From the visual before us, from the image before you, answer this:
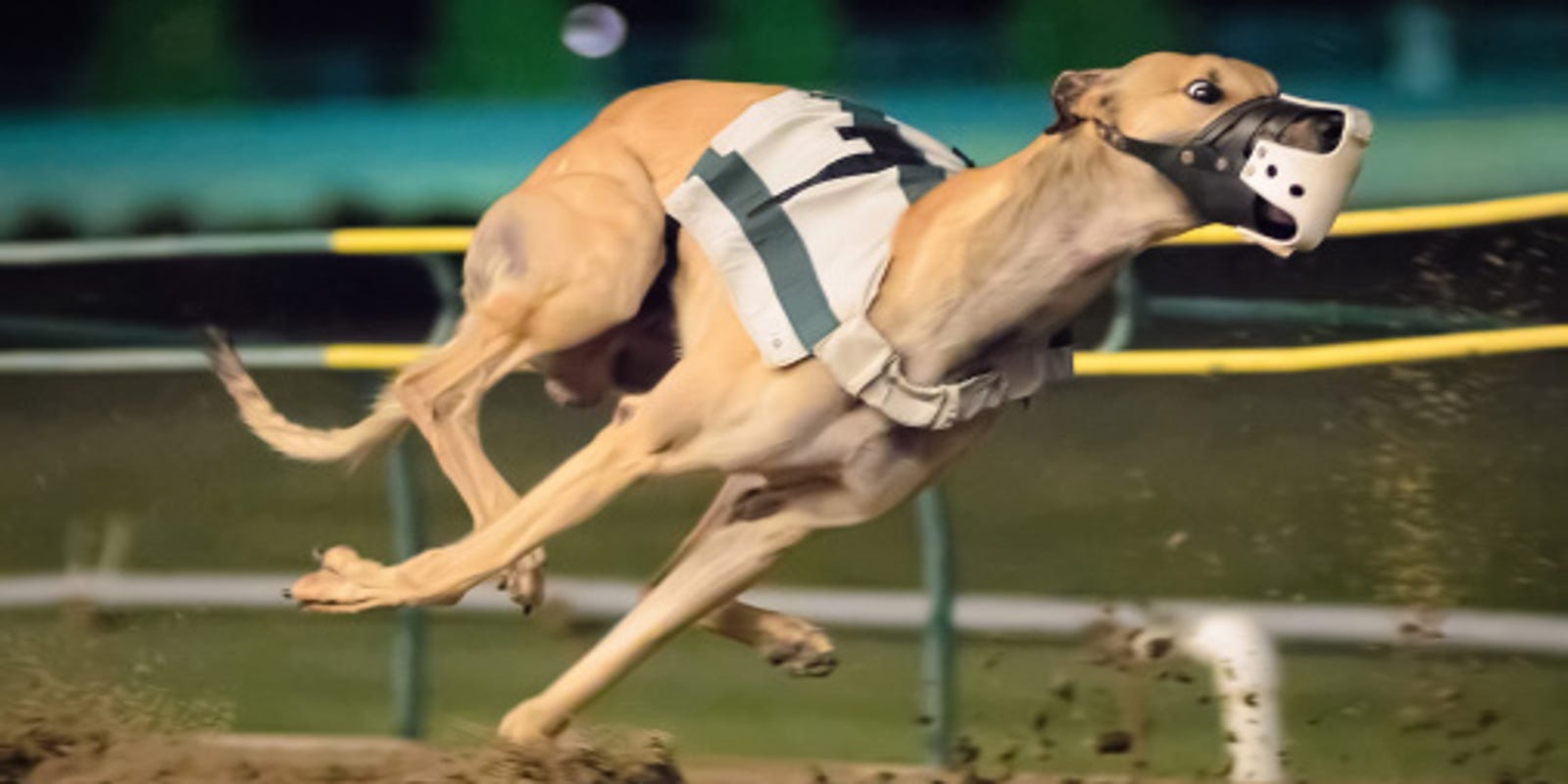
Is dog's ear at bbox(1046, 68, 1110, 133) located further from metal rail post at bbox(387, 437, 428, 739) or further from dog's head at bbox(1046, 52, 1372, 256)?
metal rail post at bbox(387, 437, 428, 739)

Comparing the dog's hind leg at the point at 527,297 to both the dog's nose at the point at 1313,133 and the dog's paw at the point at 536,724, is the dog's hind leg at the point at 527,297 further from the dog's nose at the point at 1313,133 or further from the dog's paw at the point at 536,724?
the dog's nose at the point at 1313,133

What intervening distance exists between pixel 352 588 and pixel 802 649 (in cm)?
68

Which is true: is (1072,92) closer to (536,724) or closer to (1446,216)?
(1446,216)

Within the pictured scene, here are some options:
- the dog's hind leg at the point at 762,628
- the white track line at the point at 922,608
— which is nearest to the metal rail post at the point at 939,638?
the white track line at the point at 922,608

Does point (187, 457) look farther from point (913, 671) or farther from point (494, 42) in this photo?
point (913, 671)

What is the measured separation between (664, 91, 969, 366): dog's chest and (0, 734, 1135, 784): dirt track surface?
783 mm

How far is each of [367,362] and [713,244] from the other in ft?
2.88

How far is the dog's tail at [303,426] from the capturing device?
3820mm

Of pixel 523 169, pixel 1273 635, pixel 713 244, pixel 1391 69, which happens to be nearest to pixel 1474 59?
pixel 1391 69

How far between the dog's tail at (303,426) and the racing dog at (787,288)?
16cm

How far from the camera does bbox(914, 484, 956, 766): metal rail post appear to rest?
383 centimetres

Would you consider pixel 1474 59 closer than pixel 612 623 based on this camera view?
Yes

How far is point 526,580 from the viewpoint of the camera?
11.8ft

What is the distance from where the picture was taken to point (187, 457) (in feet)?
13.7
